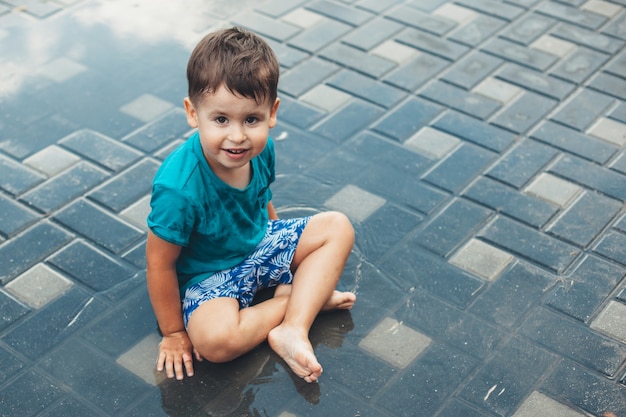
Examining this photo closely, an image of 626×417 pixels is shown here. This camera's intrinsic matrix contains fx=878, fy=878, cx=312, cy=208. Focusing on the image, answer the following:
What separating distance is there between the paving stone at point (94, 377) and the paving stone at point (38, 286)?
27 cm

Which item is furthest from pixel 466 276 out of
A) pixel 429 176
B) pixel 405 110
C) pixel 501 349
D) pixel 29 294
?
pixel 29 294

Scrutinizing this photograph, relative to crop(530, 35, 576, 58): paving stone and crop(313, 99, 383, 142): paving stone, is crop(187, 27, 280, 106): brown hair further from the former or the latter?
crop(530, 35, 576, 58): paving stone

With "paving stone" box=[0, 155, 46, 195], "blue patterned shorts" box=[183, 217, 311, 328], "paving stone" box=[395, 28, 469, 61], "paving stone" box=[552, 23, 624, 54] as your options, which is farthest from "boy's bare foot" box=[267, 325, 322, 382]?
"paving stone" box=[552, 23, 624, 54]

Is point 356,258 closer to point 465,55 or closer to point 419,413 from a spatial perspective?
point 419,413

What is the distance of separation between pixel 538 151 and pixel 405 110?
0.66 meters

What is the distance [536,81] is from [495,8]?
2.84 ft

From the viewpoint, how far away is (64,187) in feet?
12.0

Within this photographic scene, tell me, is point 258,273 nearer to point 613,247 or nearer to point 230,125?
point 230,125

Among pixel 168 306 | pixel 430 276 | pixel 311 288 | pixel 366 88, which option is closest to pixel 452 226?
pixel 430 276

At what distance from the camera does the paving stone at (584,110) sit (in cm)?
413

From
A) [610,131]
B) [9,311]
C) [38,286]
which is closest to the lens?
[9,311]

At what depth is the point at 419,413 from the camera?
107 inches

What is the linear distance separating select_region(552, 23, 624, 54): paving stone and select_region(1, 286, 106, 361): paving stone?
A: 3.04 m

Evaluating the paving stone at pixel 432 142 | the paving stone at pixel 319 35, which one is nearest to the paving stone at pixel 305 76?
the paving stone at pixel 319 35
